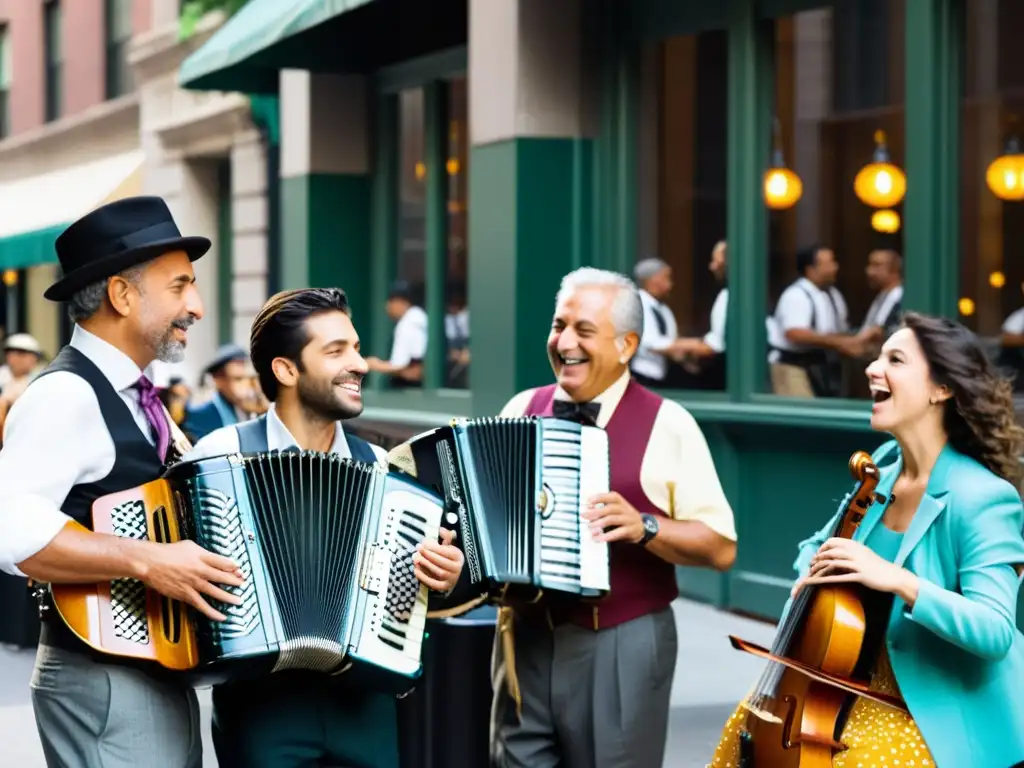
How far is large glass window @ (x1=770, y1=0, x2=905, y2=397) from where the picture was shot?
32.5ft

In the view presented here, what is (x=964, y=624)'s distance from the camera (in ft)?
13.2

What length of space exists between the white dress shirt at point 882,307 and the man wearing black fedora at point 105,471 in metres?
6.11

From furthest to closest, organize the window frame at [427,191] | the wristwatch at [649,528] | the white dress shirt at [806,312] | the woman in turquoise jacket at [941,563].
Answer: the window frame at [427,191]
the white dress shirt at [806,312]
the wristwatch at [649,528]
the woman in turquoise jacket at [941,563]

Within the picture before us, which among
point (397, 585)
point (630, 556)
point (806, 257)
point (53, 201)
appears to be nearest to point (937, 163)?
point (806, 257)

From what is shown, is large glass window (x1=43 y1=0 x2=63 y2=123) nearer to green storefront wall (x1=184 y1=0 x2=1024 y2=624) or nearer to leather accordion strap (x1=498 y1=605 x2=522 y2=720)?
green storefront wall (x1=184 y1=0 x2=1024 y2=624)

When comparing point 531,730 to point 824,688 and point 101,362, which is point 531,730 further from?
point 101,362

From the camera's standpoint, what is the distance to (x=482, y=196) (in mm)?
12445

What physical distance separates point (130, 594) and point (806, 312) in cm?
726

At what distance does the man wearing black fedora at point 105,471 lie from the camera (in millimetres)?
3836

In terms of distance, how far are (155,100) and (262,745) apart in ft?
64.9

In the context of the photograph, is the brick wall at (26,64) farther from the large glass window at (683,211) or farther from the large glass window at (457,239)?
the large glass window at (683,211)

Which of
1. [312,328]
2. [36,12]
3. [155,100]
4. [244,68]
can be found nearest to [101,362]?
Answer: [312,328]

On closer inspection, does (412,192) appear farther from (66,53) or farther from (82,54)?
(66,53)

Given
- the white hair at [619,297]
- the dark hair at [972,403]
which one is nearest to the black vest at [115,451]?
the white hair at [619,297]
